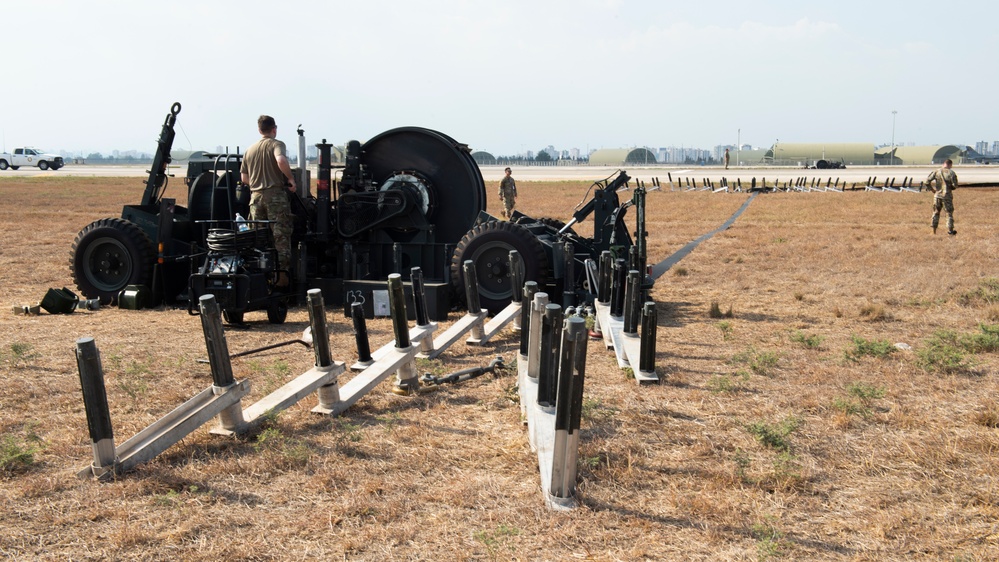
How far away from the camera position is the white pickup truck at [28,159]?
62.7 m

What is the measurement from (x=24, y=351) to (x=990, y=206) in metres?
27.2

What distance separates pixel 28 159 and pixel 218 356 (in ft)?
223

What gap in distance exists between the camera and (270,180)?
30.6ft

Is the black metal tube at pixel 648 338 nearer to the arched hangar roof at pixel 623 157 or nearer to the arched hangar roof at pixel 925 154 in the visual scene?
the arched hangar roof at pixel 925 154

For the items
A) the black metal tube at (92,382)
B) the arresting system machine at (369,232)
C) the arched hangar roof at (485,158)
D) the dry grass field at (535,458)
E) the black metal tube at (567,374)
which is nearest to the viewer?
the dry grass field at (535,458)

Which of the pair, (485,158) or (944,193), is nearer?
(944,193)

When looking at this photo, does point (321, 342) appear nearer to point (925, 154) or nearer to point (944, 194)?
point (944, 194)

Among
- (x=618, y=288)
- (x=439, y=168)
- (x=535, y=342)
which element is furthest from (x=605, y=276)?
(x=535, y=342)

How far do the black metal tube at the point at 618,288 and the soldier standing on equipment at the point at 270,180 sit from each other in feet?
12.1

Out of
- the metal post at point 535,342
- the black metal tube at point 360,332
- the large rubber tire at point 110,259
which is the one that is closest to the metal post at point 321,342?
the black metal tube at point 360,332

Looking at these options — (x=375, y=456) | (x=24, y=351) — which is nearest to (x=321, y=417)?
(x=375, y=456)

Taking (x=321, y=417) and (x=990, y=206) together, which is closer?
(x=321, y=417)

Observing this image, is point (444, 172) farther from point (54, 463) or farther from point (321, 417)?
point (54, 463)

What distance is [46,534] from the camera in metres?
4.07
